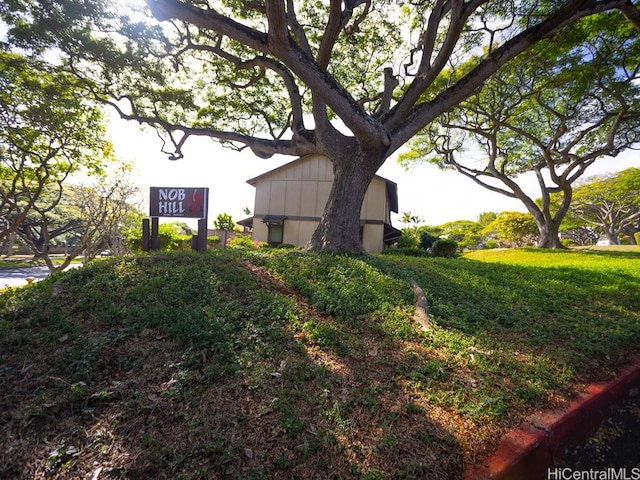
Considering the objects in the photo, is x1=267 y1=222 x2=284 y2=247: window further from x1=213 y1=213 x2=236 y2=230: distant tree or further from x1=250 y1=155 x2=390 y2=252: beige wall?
x1=213 y1=213 x2=236 y2=230: distant tree

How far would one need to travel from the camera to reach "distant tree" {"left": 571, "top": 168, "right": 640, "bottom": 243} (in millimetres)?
22156

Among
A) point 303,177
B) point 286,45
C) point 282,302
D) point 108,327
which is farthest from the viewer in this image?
point 303,177

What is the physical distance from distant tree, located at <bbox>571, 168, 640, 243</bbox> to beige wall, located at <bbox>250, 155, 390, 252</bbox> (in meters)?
20.3

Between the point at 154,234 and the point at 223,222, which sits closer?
the point at 154,234

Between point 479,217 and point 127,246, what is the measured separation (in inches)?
1699

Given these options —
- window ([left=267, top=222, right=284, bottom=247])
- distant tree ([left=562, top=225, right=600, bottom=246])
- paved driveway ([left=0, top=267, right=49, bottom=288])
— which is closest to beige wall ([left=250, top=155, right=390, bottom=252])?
window ([left=267, top=222, right=284, bottom=247])

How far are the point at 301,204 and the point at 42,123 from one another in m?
10.3

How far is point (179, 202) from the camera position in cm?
558

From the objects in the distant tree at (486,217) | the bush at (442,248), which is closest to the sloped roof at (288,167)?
the bush at (442,248)

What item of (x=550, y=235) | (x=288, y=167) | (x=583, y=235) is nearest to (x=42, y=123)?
(x=288, y=167)

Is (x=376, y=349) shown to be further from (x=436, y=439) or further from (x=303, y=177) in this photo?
(x=303, y=177)

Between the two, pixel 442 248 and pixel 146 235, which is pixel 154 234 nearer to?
pixel 146 235

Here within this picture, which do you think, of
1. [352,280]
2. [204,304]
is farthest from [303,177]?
[204,304]

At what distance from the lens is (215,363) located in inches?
99.5
